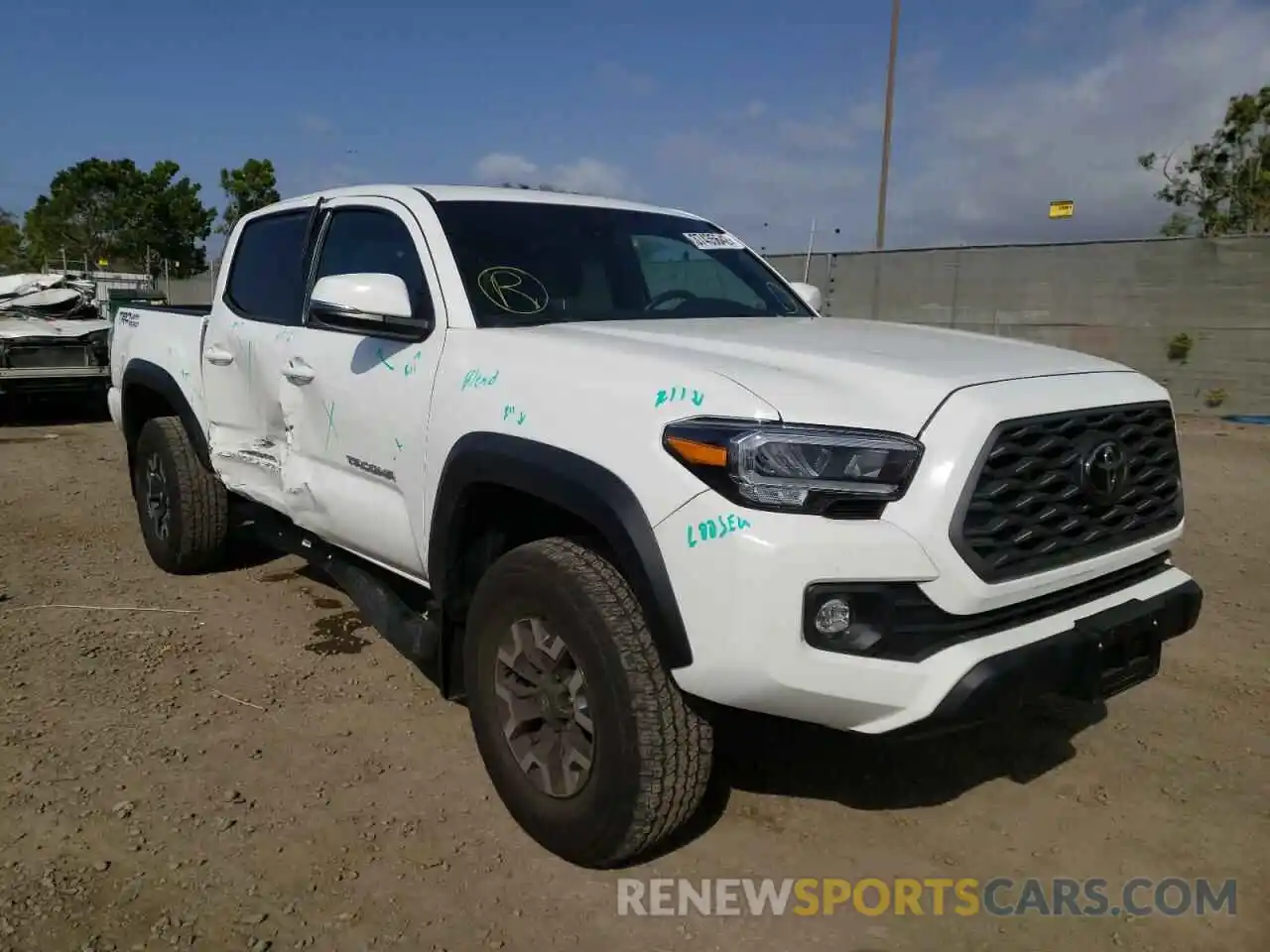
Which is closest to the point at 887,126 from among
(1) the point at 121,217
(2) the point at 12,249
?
(1) the point at 121,217

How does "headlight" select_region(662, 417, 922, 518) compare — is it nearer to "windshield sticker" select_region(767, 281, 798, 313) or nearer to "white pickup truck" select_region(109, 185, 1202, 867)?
"white pickup truck" select_region(109, 185, 1202, 867)

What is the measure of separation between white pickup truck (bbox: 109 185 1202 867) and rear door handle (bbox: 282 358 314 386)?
2cm

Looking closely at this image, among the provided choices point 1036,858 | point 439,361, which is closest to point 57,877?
point 439,361

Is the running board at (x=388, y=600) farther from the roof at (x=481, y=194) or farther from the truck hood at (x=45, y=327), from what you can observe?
the truck hood at (x=45, y=327)

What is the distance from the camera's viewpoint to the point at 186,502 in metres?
4.95

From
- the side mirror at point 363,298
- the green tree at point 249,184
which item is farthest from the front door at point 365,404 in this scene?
the green tree at point 249,184

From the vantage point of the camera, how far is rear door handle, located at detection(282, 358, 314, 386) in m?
3.71

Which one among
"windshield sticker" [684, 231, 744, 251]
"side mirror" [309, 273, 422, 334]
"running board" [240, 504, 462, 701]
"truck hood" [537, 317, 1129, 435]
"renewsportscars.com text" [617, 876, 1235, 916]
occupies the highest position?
"windshield sticker" [684, 231, 744, 251]

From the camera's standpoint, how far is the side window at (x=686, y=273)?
3.80 meters

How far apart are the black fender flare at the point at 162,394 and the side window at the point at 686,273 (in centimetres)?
234

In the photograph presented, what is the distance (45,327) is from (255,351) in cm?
866

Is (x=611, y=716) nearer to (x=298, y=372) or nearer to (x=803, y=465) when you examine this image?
(x=803, y=465)

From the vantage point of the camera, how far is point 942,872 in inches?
108

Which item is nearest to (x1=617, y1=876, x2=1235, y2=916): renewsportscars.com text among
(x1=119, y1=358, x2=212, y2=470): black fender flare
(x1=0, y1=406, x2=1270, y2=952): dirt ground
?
(x1=0, y1=406, x2=1270, y2=952): dirt ground
